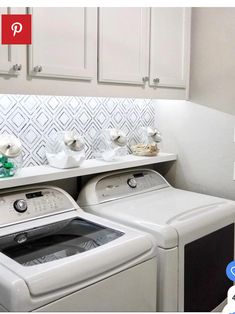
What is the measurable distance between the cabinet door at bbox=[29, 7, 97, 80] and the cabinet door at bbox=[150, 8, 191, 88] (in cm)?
47

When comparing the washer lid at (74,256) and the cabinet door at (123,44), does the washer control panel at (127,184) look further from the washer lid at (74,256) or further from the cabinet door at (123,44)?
the cabinet door at (123,44)

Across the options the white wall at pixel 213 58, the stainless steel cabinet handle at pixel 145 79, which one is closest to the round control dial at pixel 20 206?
the stainless steel cabinet handle at pixel 145 79

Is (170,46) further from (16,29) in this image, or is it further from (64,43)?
(16,29)

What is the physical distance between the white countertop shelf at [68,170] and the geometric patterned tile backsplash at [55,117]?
0.51 ft

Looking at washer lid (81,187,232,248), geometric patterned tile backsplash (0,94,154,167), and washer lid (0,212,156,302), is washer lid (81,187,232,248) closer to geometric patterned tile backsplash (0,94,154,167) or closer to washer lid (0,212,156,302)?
washer lid (0,212,156,302)

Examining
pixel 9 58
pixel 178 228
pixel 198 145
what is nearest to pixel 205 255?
pixel 178 228

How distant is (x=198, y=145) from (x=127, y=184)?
56cm

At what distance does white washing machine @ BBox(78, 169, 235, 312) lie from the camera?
5.20 ft

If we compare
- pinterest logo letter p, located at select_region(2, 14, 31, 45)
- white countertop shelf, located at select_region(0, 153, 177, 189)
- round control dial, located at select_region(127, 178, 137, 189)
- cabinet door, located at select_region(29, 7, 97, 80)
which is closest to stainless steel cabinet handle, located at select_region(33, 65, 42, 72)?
cabinet door, located at select_region(29, 7, 97, 80)

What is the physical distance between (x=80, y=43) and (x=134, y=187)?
2.98 feet

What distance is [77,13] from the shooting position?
5.39ft

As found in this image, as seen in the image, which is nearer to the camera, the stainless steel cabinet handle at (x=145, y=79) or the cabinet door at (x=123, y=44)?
the cabinet door at (x=123, y=44)

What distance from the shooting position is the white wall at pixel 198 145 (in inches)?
85.1

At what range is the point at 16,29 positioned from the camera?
1392mm
